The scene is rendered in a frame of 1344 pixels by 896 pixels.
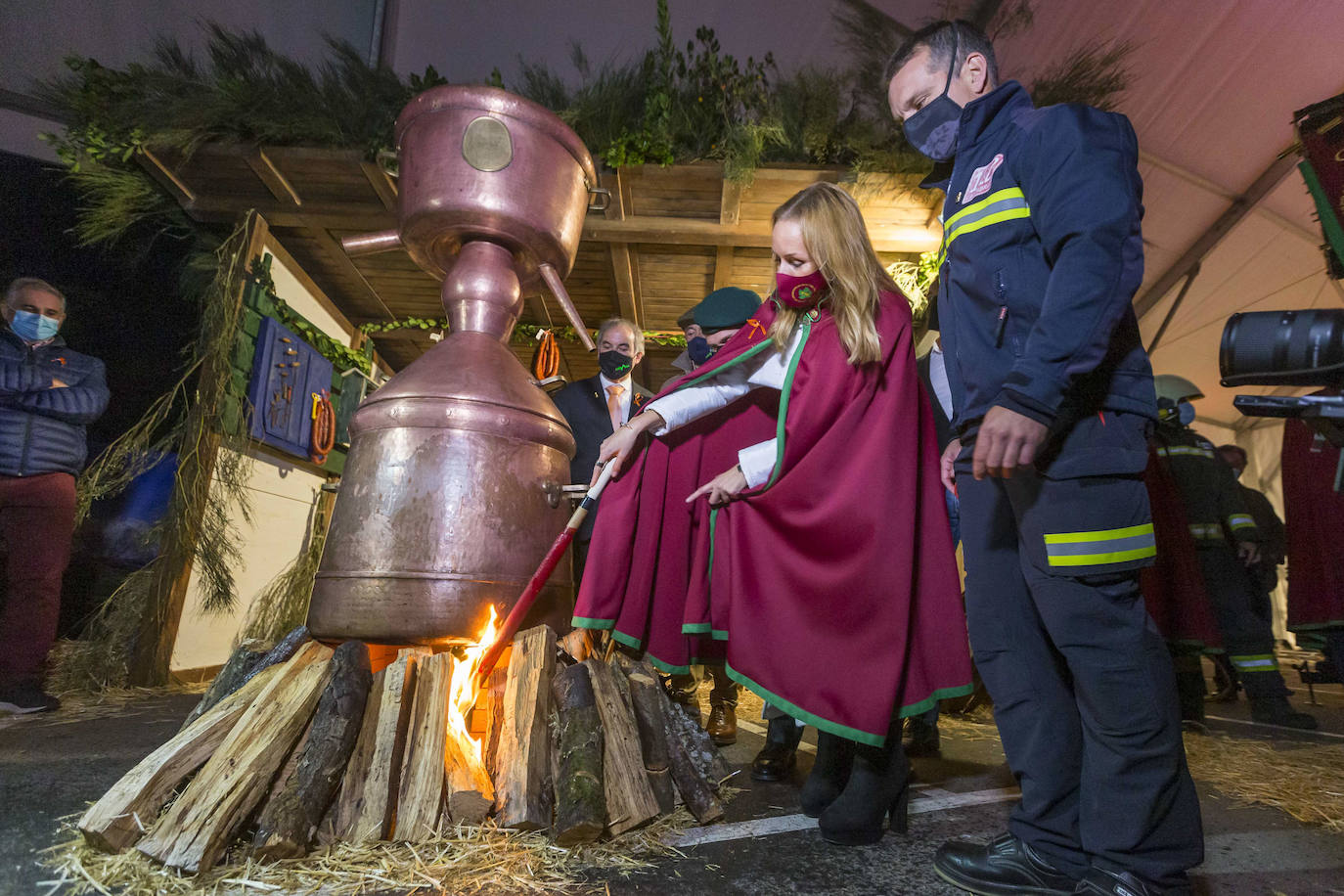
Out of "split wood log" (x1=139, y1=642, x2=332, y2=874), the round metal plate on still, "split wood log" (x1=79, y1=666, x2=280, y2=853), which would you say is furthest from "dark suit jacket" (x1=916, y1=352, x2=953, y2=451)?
"split wood log" (x1=79, y1=666, x2=280, y2=853)

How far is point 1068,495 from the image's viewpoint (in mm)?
1447

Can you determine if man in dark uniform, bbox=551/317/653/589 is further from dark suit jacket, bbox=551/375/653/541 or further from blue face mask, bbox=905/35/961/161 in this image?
blue face mask, bbox=905/35/961/161

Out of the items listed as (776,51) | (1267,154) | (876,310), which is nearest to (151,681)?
(876,310)

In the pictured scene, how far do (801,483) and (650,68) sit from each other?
3.12 meters

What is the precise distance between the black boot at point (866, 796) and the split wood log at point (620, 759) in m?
0.49

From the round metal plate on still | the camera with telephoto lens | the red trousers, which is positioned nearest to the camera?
the camera with telephoto lens

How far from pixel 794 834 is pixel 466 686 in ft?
3.72

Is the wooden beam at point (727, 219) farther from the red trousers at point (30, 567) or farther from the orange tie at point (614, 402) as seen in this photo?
the red trousers at point (30, 567)

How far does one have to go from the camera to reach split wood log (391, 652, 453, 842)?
181cm

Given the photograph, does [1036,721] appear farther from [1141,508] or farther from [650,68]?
[650,68]

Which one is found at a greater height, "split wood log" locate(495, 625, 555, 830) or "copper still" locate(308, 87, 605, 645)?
"copper still" locate(308, 87, 605, 645)

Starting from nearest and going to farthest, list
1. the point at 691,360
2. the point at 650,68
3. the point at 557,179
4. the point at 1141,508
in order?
the point at 1141,508 < the point at 557,179 < the point at 691,360 < the point at 650,68

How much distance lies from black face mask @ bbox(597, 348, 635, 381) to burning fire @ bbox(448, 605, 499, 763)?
1842mm

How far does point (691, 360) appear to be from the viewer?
3.67 meters
